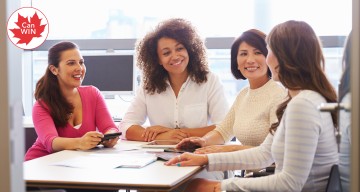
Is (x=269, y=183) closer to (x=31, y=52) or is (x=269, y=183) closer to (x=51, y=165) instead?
(x=51, y=165)

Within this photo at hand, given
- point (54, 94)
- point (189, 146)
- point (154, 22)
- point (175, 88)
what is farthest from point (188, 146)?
point (154, 22)

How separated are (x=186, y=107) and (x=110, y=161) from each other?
0.90 metres

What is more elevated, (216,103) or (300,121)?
(300,121)

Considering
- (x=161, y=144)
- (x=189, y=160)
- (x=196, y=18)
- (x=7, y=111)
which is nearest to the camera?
(x=7, y=111)

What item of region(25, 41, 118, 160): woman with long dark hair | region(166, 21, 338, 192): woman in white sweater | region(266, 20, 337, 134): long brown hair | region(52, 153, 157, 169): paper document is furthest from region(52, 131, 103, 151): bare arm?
region(266, 20, 337, 134): long brown hair

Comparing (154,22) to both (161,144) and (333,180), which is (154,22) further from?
(333,180)

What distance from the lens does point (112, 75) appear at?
4238 mm

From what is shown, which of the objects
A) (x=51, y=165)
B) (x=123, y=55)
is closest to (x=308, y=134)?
(x=51, y=165)

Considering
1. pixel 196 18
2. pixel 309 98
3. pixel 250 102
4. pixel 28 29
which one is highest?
pixel 196 18

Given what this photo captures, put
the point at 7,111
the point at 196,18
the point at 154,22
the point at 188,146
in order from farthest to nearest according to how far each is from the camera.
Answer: the point at 196,18, the point at 154,22, the point at 188,146, the point at 7,111

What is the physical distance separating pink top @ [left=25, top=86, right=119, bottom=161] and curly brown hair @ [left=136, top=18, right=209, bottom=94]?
320 mm

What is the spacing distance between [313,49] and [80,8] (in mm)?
3383

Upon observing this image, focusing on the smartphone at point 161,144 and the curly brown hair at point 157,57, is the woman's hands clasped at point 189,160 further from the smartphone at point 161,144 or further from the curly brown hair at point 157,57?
the curly brown hair at point 157,57

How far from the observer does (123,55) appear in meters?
4.22
